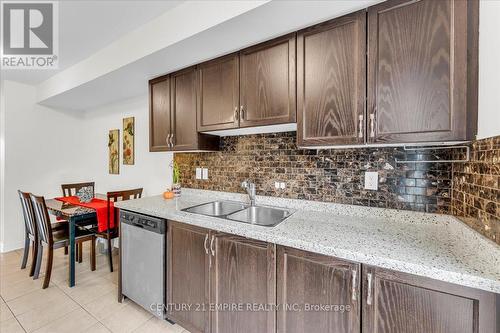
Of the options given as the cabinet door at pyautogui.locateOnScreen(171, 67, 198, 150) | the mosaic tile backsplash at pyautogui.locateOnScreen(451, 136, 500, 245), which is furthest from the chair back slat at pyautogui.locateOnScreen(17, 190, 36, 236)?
the mosaic tile backsplash at pyautogui.locateOnScreen(451, 136, 500, 245)

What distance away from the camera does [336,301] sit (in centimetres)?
109

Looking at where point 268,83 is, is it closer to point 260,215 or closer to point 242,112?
point 242,112

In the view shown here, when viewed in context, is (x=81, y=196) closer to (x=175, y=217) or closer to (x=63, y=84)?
(x=63, y=84)

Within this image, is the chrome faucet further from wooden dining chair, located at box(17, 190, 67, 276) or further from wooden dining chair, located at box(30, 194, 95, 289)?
wooden dining chair, located at box(17, 190, 67, 276)

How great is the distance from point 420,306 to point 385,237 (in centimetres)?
33

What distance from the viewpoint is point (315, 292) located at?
115 cm

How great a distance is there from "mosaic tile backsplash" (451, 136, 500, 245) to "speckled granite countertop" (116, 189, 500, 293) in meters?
0.06

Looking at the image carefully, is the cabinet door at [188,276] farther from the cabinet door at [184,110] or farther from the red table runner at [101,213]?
the red table runner at [101,213]

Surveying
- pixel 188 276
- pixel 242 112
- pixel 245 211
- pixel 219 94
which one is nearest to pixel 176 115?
pixel 219 94

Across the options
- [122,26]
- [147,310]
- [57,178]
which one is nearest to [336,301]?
[147,310]

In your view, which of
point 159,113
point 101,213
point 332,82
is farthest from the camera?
point 101,213

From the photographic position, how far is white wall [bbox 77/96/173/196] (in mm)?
2887

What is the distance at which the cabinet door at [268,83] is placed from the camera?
59.3 inches

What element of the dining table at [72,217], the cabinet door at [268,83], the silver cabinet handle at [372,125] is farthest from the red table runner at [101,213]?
the silver cabinet handle at [372,125]
